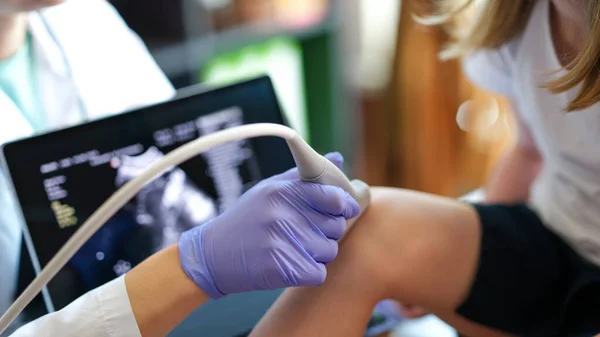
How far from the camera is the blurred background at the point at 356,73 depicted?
5.49ft

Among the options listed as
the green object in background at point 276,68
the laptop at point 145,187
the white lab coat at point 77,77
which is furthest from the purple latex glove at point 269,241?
the green object in background at point 276,68

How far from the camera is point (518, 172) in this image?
1017 mm

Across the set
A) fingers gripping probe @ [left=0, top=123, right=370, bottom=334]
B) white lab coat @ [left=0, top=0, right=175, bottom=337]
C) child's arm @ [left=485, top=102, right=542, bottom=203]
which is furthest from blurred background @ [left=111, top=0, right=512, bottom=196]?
fingers gripping probe @ [left=0, top=123, right=370, bottom=334]

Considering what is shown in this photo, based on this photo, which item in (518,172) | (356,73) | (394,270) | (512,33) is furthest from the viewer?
(356,73)

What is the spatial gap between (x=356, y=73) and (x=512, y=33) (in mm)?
1053

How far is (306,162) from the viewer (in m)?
0.60

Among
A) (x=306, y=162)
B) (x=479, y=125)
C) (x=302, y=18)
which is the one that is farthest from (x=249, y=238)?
(x=302, y=18)

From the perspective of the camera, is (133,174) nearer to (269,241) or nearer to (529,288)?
(269,241)

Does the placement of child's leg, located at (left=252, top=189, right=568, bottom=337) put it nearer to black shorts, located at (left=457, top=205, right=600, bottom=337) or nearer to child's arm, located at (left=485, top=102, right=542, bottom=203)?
black shorts, located at (left=457, top=205, right=600, bottom=337)

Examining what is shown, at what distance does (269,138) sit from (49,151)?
0.26 meters

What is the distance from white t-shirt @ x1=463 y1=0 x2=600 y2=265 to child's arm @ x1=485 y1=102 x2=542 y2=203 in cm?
12

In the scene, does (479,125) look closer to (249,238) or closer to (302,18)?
(302,18)

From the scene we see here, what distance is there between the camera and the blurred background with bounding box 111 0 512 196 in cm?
167

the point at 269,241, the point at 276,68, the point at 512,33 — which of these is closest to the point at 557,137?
the point at 512,33
